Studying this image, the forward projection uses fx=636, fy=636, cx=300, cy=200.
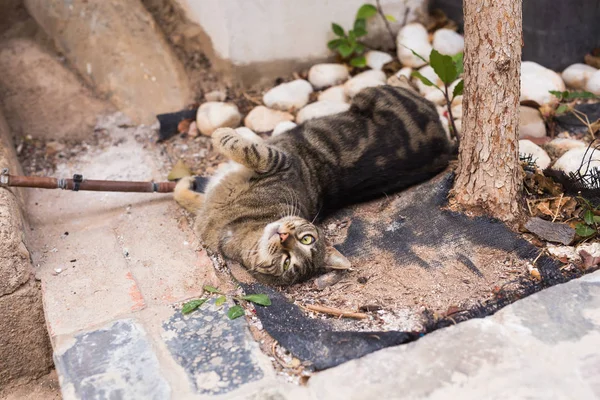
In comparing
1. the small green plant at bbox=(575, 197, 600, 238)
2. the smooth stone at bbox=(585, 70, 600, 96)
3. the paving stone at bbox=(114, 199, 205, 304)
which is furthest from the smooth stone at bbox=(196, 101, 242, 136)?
the smooth stone at bbox=(585, 70, 600, 96)

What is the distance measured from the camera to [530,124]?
4.17 metres

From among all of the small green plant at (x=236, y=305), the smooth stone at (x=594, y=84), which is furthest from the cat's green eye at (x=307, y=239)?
the smooth stone at (x=594, y=84)

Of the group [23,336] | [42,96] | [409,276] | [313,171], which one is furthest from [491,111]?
[42,96]

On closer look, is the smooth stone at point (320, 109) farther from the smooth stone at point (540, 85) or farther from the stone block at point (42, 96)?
the stone block at point (42, 96)

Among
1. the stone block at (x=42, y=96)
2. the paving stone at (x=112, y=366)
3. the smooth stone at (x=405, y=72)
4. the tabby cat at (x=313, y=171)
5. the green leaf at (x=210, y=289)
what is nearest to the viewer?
the paving stone at (x=112, y=366)

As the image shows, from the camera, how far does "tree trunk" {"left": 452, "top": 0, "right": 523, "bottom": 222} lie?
308cm

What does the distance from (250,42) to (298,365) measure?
2.73 m

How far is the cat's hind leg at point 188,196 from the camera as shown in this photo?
3.79 m

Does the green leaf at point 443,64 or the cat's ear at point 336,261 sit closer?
the cat's ear at point 336,261

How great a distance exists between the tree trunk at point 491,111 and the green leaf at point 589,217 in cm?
33

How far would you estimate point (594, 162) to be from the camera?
3572 millimetres

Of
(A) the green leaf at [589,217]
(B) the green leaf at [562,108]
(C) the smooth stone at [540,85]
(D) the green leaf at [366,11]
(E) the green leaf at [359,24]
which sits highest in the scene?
(D) the green leaf at [366,11]

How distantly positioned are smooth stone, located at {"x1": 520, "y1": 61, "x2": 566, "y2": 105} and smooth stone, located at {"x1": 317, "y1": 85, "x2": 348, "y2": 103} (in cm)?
124

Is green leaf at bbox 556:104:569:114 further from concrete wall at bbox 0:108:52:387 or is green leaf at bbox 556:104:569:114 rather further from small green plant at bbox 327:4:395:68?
→ concrete wall at bbox 0:108:52:387
